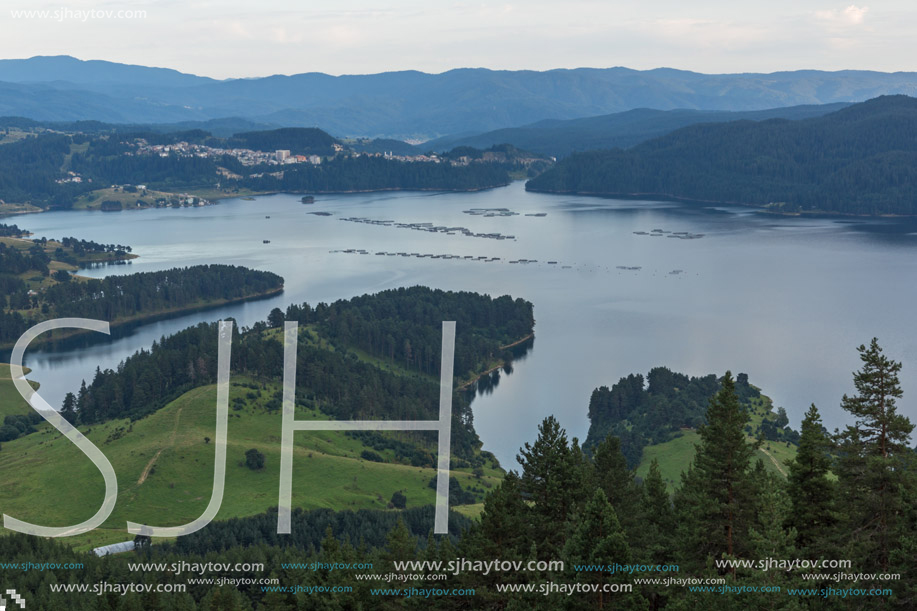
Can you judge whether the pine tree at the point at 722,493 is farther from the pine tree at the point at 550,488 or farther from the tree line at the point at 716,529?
the pine tree at the point at 550,488

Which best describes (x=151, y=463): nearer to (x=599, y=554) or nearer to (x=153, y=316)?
(x=599, y=554)

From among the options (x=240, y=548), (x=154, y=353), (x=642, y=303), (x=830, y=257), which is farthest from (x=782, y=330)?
(x=240, y=548)

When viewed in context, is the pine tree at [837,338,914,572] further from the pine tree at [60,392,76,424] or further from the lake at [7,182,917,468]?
the pine tree at [60,392,76,424]

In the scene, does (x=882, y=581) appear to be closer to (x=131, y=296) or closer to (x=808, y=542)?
(x=808, y=542)

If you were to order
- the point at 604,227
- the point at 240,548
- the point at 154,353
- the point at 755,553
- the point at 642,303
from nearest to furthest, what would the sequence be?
the point at 755,553 → the point at 240,548 → the point at 154,353 → the point at 642,303 → the point at 604,227

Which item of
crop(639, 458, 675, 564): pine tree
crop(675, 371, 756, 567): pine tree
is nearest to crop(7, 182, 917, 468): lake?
crop(639, 458, 675, 564): pine tree

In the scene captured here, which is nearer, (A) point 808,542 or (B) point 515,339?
(A) point 808,542

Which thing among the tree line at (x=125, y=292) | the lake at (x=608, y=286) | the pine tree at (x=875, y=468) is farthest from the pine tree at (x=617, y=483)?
the tree line at (x=125, y=292)
